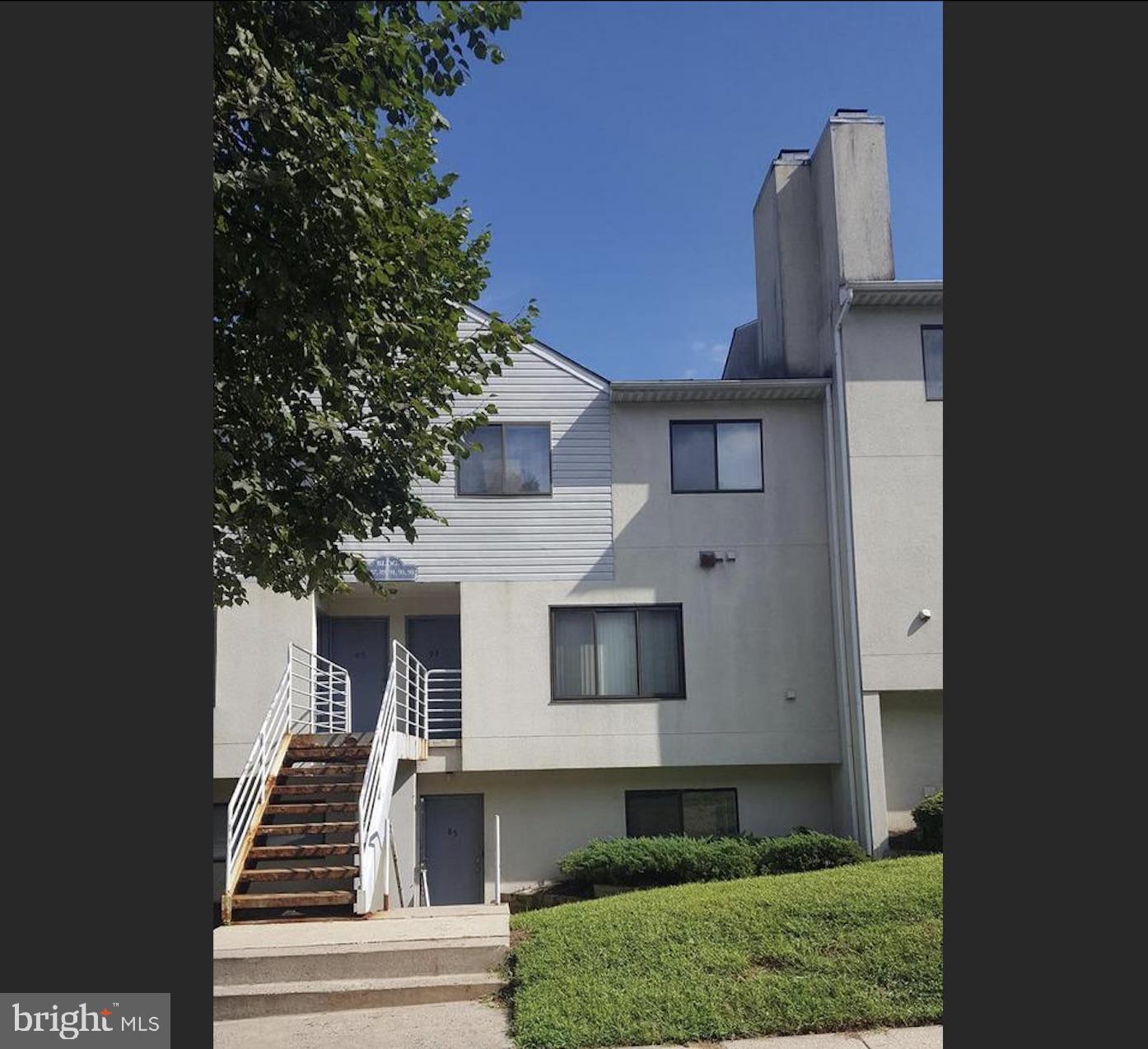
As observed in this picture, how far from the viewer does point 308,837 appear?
35.3ft

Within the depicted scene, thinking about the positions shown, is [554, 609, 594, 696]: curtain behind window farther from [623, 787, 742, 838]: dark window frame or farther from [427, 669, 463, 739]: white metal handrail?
[623, 787, 742, 838]: dark window frame

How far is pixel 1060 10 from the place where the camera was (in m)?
2.46

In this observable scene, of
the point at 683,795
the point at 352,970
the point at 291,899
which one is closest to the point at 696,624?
the point at 683,795

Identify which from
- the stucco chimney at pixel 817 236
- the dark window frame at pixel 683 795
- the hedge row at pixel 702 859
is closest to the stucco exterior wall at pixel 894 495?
the stucco chimney at pixel 817 236

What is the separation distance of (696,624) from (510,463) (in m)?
2.85

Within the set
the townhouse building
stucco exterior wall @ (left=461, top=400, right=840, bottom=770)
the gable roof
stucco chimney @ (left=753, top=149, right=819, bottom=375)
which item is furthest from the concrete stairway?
stucco chimney @ (left=753, top=149, right=819, bottom=375)

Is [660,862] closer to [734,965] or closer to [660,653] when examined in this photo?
[660,653]

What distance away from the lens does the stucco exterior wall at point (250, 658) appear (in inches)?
453

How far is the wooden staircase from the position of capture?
8.41m

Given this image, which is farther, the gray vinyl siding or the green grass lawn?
the gray vinyl siding

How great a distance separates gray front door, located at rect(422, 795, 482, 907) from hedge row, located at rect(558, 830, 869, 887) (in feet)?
4.84

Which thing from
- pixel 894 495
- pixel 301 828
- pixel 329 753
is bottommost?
pixel 301 828
